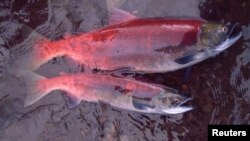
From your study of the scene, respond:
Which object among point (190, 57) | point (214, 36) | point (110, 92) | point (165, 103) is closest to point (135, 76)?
point (110, 92)

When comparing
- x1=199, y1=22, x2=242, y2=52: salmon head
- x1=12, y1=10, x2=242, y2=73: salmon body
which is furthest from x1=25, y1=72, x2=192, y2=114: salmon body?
x1=199, y1=22, x2=242, y2=52: salmon head

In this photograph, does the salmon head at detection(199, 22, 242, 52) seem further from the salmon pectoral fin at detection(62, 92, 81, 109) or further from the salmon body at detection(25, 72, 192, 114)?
the salmon pectoral fin at detection(62, 92, 81, 109)

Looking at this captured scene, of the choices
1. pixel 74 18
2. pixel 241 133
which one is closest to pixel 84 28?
pixel 74 18

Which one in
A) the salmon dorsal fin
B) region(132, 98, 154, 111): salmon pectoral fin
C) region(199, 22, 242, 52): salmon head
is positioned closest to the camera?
region(199, 22, 242, 52): salmon head

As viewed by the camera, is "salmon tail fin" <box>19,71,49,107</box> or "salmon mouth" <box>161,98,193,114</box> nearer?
"salmon mouth" <box>161,98,193,114</box>

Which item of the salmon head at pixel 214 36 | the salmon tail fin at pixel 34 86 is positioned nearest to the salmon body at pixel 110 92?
the salmon tail fin at pixel 34 86

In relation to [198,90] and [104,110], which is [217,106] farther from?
[104,110]

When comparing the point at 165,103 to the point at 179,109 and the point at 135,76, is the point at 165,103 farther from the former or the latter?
the point at 135,76
